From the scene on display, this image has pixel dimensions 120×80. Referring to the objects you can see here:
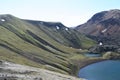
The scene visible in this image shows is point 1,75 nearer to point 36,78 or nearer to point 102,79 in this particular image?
point 36,78

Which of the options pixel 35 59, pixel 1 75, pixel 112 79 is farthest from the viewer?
pixel 35 59

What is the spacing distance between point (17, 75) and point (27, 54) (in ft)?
334

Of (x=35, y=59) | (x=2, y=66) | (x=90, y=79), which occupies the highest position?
(x=35, y=59)

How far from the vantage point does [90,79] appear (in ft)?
494

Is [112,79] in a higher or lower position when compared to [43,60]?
lower

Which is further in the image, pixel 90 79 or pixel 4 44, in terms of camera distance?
pixel 4 44

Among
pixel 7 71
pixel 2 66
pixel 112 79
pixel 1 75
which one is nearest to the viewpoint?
pixel 1 75

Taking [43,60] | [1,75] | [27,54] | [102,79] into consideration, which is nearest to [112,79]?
[102,79]

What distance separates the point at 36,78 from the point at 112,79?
243 ft

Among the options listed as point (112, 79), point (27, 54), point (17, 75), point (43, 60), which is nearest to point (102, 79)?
point (112, 79)

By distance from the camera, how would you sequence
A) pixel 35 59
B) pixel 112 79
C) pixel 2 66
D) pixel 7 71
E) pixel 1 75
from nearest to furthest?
pixel 1 75, pixel 7 71, pixel 2 66, pixel 112 79, pixel 35 59

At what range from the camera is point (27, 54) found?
623 feet

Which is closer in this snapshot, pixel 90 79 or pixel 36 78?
pixel 36 78

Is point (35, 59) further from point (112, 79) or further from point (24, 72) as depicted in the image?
point (24, 72)
